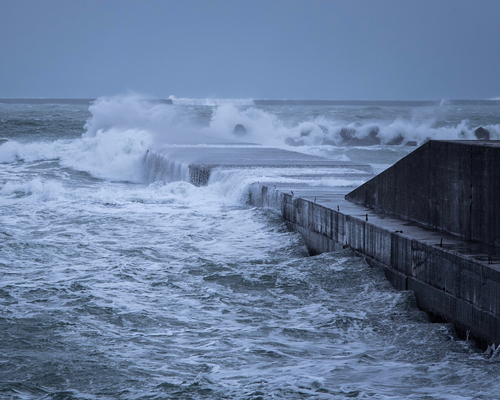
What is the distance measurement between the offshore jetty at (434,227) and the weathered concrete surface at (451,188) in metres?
0.01

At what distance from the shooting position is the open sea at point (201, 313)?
581 cm

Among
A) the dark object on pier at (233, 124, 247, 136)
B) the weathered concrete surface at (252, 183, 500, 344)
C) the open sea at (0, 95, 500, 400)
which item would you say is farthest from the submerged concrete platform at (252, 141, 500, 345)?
the dark object on pier at (233, 124, 247, 136)

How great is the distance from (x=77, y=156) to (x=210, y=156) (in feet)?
29.4

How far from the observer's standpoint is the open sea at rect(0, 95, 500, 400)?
5809 mm

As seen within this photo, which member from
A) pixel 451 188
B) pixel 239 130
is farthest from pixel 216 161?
pixel 239 130

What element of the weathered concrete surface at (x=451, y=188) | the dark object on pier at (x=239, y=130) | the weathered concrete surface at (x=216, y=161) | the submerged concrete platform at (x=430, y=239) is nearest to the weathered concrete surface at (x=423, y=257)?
the submerged concrete platform at (x=430, y=239)

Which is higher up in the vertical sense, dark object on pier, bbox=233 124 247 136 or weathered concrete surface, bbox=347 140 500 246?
dark object on pier, bbox=233 124 247 136

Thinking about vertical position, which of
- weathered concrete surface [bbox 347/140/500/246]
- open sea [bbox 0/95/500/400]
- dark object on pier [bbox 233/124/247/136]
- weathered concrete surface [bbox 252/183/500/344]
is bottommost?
open sea [bbox 0/95/500/400]

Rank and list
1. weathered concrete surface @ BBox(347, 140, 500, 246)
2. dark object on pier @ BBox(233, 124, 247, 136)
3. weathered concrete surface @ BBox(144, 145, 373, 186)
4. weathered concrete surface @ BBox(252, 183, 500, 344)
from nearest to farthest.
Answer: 1. weathered concrete surface @ BBox(252, 183, 500, 344)
2. weathered concrete surface @ BBox(347, 140, 500, 246)
3. weathered concrete surface @ BBox(144, 145, 373, 186)
4. dark object on pier @ BBox(233, 124, 247, 136)

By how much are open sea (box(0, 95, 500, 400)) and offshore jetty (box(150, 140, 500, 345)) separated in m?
0.24

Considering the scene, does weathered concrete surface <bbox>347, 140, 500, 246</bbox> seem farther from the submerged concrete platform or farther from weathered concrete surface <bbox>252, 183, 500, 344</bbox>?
weathered concrete surface <bbox>252, 183, 500, 344</bbox>

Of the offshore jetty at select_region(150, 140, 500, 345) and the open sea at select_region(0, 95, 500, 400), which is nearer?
the open sea at select_region(0, 95, 500, 400)

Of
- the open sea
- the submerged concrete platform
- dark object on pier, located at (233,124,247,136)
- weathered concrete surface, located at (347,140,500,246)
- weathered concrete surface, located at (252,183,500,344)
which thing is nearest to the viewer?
the open sea

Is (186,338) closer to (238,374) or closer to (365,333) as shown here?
(238,374)
